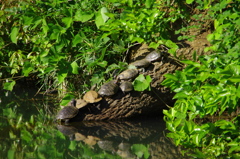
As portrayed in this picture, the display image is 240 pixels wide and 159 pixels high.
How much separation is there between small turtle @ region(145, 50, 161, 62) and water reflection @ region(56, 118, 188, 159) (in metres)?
0.62

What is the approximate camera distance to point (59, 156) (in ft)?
7.31

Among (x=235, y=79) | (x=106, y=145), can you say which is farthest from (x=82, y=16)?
(x=235, y=79)

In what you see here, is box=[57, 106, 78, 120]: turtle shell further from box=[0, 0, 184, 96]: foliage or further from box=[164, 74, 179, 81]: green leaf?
box=[164, 74, 179, 81]: green leaf

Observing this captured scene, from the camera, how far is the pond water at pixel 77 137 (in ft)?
7.49

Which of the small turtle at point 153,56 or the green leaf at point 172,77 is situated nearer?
the green leaf at point 172,77

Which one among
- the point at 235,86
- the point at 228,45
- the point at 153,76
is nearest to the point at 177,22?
the point at 153,76

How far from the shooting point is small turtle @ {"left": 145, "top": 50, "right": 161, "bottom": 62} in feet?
10.9

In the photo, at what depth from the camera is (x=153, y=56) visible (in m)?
3.36

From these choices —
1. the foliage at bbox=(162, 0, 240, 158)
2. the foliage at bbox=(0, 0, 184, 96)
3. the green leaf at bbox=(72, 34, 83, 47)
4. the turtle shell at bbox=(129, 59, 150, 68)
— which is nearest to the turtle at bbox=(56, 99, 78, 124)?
the foliage at bbox=(0, 0, 184, 96)

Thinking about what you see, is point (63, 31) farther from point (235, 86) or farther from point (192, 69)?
point (235, 86)

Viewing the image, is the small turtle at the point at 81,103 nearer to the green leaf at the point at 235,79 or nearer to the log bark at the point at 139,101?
the log bark at the point at 139,101

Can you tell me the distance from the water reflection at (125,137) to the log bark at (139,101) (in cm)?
11

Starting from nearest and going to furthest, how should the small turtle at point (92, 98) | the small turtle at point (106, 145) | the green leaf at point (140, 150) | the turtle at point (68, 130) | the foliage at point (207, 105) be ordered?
1. the foliage at point (207, 105)
2. the green leaf at point (140, 150)
3. the small turtle at point (106, 145)
4. the turtle at point (68, 130)
5. the small turtle at point (92, 98)

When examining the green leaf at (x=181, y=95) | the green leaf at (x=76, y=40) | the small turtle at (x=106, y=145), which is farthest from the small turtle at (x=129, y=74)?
the green leaf at (x=181, y=95)
